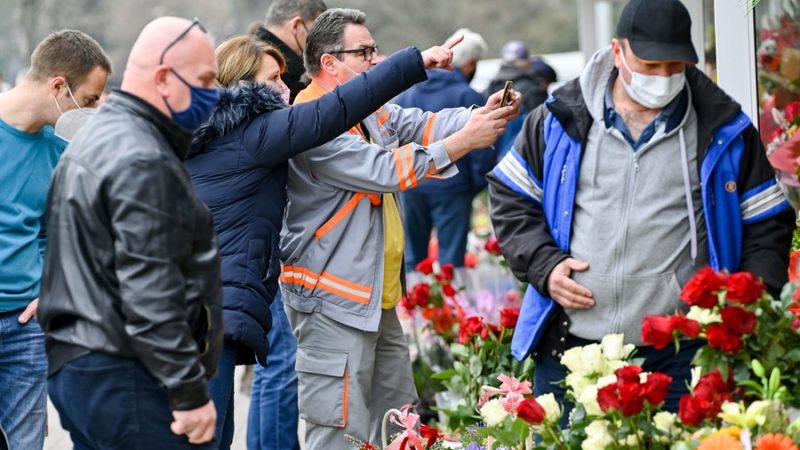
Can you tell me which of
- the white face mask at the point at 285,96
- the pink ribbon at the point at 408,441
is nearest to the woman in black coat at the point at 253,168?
the white face mask at the point at 285,96

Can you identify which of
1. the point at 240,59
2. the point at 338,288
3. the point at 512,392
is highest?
the point at 240,59

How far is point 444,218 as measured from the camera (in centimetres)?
887

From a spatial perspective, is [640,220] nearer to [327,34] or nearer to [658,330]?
[658,330]

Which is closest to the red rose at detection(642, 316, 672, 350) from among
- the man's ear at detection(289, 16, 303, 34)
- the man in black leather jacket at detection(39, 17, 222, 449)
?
the man in black leather jacket at detection(39, 17, 222, 449)

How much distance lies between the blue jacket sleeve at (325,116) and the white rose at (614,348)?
3.81ft

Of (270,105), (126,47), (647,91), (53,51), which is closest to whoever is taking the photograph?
(647,91)

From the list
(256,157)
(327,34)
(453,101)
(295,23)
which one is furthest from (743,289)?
(453,101)

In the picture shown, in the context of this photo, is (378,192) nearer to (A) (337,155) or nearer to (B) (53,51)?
(A) (337,155)

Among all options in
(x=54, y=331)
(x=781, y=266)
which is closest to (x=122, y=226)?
(x=54, y=331)

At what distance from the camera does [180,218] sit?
118 inches

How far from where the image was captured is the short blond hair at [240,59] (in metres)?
4.37

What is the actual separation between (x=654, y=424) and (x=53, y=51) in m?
2.47

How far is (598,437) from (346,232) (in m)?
1.52

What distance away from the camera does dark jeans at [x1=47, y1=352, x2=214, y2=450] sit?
119 inches
